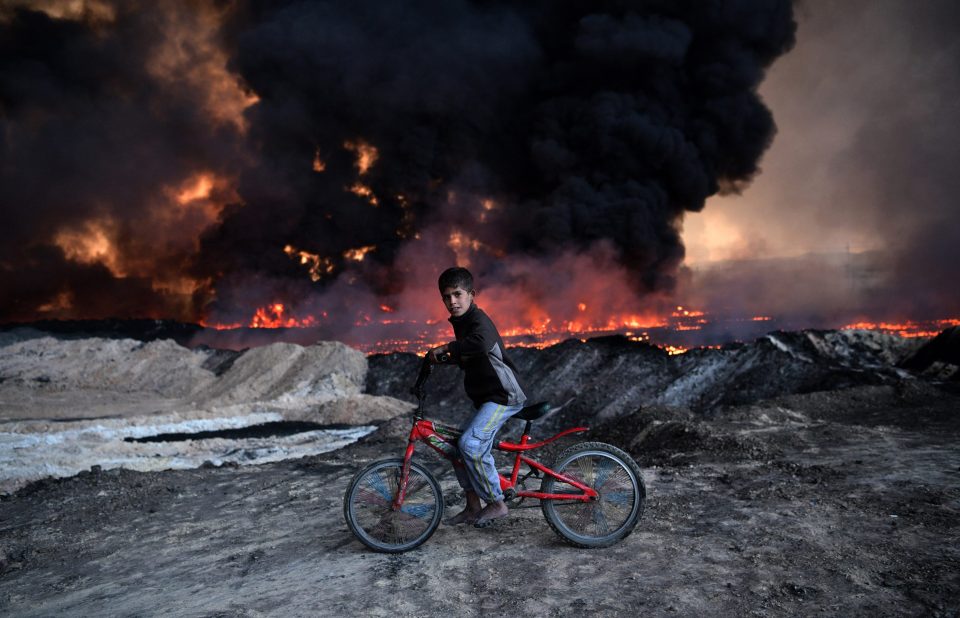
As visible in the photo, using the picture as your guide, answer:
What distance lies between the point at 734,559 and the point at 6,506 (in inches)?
364

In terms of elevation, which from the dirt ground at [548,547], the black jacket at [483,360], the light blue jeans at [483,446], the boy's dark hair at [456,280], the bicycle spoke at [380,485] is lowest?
the dirt ground at [548,547]

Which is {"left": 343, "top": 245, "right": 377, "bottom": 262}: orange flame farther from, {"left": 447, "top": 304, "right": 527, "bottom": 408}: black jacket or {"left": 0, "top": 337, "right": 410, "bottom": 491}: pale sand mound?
{"left": 447, "top": 304, "right": 527, "bottom": 408}: black jacket

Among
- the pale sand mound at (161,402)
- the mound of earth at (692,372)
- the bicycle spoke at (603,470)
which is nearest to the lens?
the bicycle spoke at (603,470)

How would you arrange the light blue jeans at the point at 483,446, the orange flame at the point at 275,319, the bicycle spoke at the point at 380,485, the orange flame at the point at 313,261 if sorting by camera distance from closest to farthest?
the light blue jeans at the point at 483,446
the bicycle spoke at the point at 380,485
the orange flame at the point at 275,319
the orange flame at the point at 313,261

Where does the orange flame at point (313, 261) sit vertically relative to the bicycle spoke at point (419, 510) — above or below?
above

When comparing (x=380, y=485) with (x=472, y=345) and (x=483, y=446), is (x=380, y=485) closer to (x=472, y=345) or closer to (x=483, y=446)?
(x=483, y=446)

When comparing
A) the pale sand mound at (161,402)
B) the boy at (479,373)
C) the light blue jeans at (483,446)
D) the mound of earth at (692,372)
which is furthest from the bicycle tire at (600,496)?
the mound of earth at (692,372)

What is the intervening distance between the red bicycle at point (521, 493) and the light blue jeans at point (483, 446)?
10cm

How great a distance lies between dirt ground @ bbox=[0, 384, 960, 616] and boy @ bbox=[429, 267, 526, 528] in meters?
0.77

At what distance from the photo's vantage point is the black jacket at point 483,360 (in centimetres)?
427

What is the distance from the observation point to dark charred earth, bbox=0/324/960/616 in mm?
3869

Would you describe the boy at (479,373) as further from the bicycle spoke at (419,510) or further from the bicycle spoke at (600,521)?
the bicycle spoke at (600,521)

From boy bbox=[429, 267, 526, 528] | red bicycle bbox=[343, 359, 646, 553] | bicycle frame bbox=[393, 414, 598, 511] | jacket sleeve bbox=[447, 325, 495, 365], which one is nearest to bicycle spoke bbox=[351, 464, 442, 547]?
red bicycle bbox=[343, 359, 646, 553]

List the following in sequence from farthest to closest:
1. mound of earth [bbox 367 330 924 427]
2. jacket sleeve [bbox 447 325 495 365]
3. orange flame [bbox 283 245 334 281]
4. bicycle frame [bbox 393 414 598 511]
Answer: orange flame [bbox 283 245 334 281]
mound of earth [bbox 367 330 924 427]
bicycle frame [bbox 393 414 598 511]
jacket sleeve [bbox 447 325 495 365]
